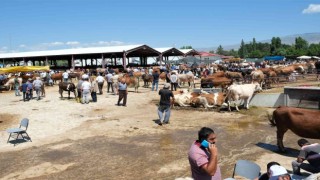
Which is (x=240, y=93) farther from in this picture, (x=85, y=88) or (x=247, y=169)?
(x=247, y=169)

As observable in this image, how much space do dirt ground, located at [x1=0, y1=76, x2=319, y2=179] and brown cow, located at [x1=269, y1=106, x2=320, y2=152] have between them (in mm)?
646

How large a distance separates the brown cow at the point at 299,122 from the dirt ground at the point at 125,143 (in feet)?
2.12

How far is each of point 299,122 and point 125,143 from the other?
5231mm

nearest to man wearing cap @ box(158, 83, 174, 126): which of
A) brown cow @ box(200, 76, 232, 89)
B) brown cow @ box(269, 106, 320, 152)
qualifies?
brown cow @ box(269, 106, 320, 152)

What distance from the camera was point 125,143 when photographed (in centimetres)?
1115

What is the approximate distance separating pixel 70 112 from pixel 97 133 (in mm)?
5168

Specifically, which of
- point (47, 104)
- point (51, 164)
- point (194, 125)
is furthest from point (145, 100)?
point (51, 164)

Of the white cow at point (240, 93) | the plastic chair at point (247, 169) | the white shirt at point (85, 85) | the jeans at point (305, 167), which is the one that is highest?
the white shirt at point (85, 85)

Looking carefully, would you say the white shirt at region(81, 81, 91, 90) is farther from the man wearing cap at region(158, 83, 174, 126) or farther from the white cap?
the white cap

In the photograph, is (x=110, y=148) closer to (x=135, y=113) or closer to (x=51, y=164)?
(x=51, y=164)

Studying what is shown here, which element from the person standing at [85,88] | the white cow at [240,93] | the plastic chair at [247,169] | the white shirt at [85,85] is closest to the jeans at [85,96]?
the person standing at [85,88]

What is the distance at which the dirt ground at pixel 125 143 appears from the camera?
8.60 metres

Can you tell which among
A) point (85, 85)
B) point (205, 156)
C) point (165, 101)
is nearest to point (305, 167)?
point (205, 156)

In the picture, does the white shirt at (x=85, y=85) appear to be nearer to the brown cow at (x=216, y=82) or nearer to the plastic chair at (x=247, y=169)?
the brown cow at (x=216, y=82)
